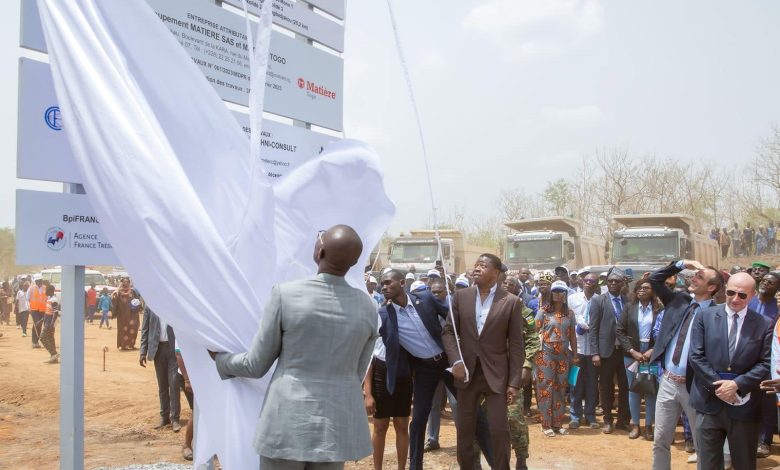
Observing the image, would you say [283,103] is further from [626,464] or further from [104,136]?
[626,464]

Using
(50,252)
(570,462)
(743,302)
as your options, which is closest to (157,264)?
(50,252)

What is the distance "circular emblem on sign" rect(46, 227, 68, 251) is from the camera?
156 inches

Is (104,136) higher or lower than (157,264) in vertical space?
higher

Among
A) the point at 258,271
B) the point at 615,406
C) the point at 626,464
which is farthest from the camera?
the point at 615,406

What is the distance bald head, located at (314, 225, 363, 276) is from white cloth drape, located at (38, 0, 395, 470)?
0.41m

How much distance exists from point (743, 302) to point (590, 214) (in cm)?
4268

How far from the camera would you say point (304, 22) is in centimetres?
570

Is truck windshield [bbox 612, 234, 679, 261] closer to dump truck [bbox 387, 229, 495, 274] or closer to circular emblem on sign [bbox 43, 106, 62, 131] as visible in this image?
dump truck [bbox 387, 229, 495, 274]

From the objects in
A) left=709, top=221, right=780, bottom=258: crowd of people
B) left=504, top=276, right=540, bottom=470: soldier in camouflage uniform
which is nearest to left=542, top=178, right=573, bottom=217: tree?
left=709, top=221, right=780, bottom=258: crowd of people

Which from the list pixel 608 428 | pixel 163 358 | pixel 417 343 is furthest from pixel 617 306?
Result: pixel 163 358

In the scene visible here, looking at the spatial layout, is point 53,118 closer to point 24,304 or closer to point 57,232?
point 57,232

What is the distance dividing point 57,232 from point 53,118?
0.65m

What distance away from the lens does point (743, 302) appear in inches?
194

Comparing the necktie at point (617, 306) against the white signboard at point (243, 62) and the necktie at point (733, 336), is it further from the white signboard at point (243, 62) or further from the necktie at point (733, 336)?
the white signboard at point (243, 62)
